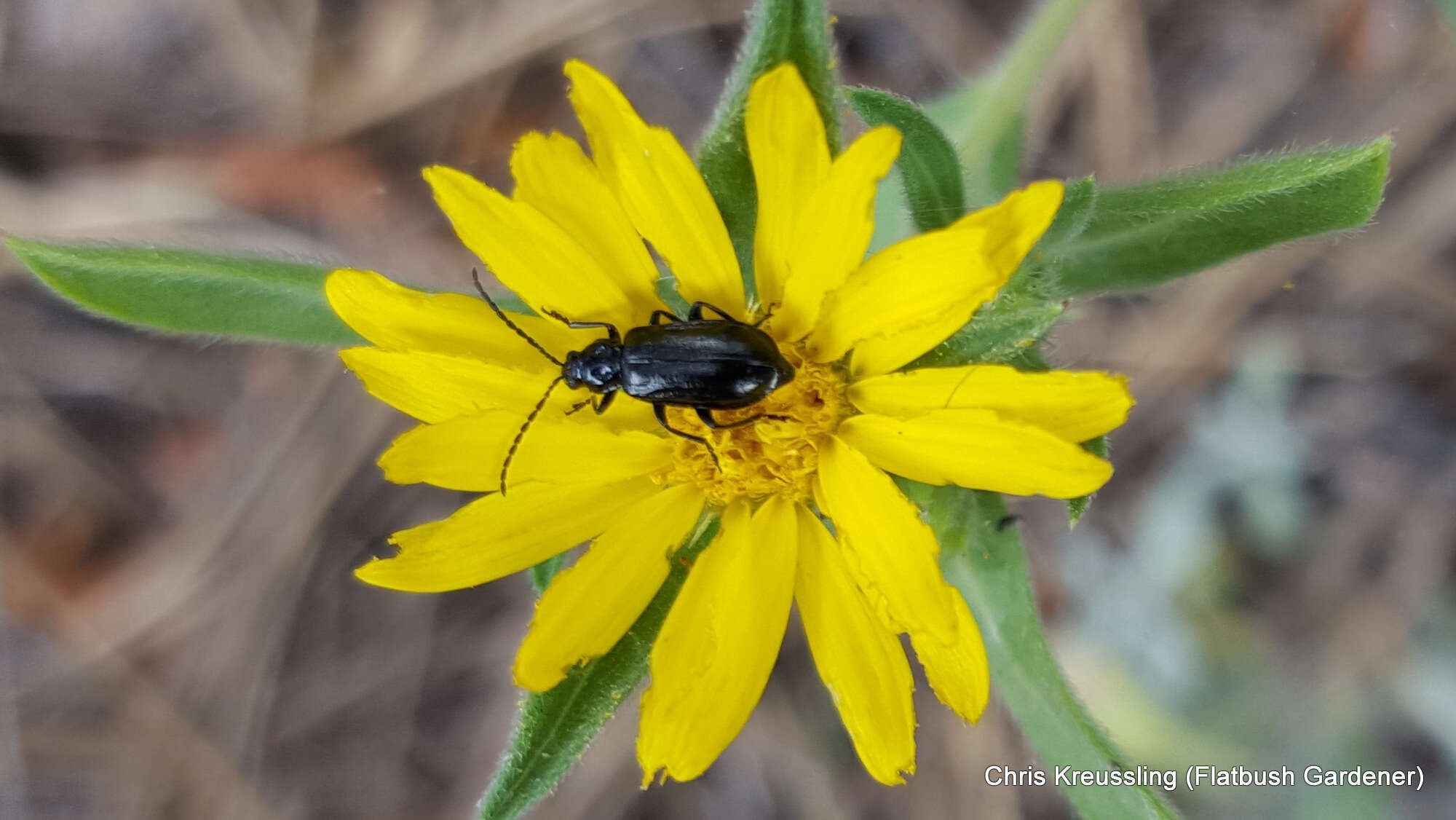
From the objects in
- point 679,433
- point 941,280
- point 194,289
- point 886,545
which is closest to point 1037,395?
point 941,280

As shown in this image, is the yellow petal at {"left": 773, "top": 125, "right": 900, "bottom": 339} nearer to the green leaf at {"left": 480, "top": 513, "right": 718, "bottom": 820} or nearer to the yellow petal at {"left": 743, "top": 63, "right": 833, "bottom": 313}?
the yellow petal at {"left": 743, "top": 63, "right": 833, "bottom": 313}

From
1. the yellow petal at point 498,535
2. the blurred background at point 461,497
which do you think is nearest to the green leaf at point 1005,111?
the blurred background at point 461,497

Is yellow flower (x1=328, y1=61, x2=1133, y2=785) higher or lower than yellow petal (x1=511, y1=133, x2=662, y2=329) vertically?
lower

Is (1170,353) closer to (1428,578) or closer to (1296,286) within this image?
(1296,286)

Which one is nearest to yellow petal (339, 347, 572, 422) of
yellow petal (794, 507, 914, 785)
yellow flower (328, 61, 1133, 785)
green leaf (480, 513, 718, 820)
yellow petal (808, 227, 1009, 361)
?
yellow flower (328, 61, 1133, 785)

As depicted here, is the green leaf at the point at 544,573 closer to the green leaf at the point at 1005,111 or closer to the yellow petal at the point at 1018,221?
the yellow petal at the point at 1018,221

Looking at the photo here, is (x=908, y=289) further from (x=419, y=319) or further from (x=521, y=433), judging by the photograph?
(x=419, y=319)
